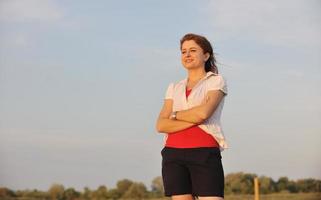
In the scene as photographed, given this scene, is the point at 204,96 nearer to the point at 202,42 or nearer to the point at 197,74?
the point at 197,74

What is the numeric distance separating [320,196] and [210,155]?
10.9 meters

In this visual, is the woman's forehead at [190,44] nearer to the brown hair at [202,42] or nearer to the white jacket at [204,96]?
the brown hair at [202,42]

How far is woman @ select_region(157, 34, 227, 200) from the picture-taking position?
10.2 feet

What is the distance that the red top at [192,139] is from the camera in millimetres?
3168

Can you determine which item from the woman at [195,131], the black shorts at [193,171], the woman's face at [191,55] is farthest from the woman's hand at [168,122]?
the woman's face at [191,55]

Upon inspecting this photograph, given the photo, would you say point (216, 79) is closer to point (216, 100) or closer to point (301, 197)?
point (216, 100)

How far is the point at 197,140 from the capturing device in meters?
3.18

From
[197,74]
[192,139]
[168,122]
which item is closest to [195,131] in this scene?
[192,139]

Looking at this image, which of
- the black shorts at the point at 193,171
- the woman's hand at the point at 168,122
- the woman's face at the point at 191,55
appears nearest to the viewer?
the black shorts at the point at 193,171

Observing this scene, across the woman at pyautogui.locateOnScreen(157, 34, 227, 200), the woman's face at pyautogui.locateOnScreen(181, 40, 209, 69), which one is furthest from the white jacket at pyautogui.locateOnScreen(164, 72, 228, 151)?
the woman's face at pyautogui.locateOnScreen(181, 40, 209, 69)

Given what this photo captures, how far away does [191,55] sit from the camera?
331cm

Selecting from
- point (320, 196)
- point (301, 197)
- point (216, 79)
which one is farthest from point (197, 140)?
point (301, 197)

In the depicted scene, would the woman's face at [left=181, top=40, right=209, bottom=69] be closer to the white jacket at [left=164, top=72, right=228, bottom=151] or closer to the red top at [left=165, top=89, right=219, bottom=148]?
the white jacket at [left=164, top=72, right=228, bottom=151]

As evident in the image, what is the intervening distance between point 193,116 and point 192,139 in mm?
133
